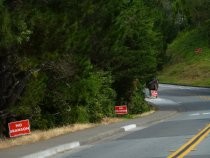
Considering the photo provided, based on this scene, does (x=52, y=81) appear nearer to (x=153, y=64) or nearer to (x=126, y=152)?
(x=126, y=152)

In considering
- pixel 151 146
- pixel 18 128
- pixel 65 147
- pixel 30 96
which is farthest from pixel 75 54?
pixel 151 146

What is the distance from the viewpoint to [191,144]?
60.7ft

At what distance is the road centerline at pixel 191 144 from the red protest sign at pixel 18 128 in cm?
562

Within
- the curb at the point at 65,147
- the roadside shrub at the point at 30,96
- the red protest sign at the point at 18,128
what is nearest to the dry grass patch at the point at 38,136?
→ the red protest sign at the point at 18,128

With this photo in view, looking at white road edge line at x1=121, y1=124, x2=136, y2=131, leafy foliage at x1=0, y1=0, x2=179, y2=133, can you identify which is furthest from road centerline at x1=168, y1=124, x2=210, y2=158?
leafy foliage at x1=0, y1=0, x2=179, y2=133

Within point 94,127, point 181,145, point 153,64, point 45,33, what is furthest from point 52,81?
point 153,64

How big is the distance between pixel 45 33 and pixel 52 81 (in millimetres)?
7110

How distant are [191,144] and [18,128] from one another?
5933 millimetres

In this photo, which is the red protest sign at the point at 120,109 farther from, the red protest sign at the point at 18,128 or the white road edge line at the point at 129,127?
the red protest sign at the point at 18,128

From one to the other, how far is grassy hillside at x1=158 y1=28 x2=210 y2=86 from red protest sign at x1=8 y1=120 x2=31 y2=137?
6488 centimetres

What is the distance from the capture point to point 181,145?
60.2 ft

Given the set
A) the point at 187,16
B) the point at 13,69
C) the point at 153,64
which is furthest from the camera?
the point at 187,16

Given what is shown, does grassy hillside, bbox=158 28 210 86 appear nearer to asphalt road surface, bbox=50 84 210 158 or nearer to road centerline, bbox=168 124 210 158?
road centerline, bbox=168 124 210 158

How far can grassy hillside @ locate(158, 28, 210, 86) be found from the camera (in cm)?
8956
